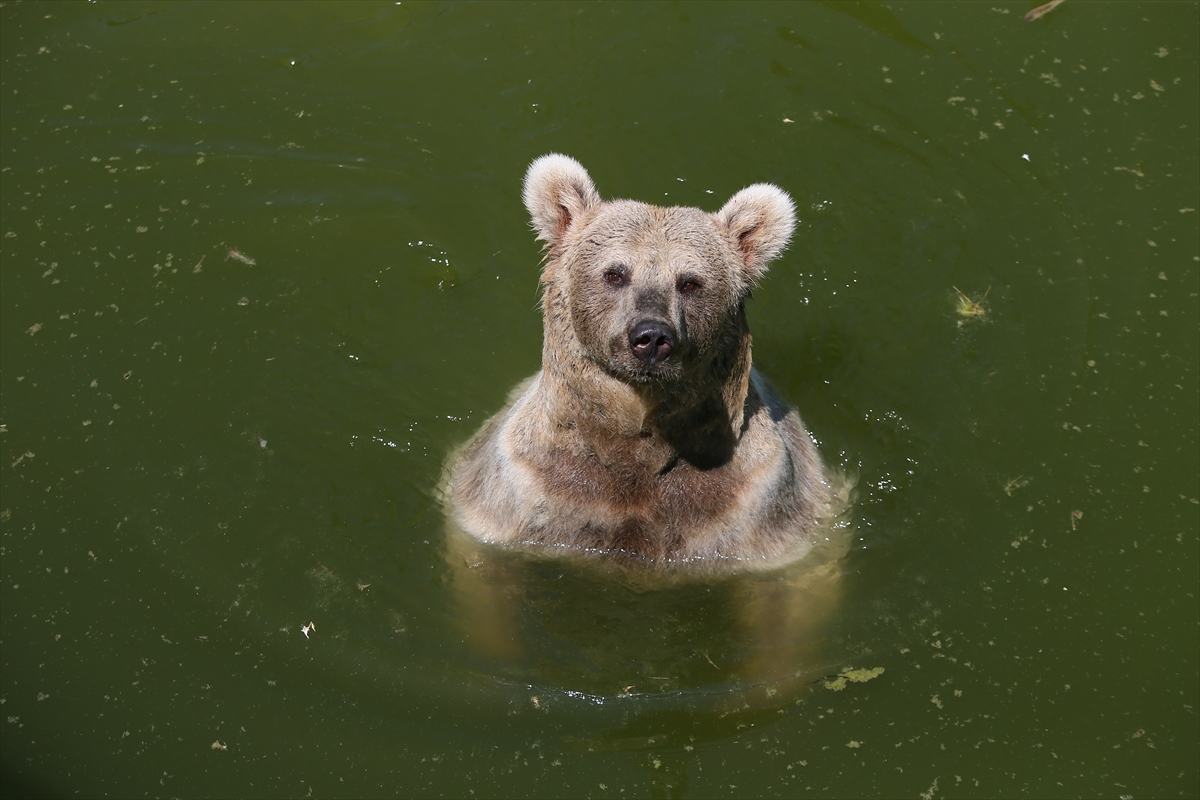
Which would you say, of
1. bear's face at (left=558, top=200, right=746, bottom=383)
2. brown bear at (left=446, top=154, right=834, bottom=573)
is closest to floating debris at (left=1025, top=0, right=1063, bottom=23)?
brown bear at (left=446, top=154, right=834, bottom=573)

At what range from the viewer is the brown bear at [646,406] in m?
4.51

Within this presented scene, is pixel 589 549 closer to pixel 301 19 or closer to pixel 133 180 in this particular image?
pixel 133 180

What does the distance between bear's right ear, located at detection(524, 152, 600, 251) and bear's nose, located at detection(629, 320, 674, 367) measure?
95cm

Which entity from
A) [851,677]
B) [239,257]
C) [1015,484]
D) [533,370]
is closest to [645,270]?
[851,677]

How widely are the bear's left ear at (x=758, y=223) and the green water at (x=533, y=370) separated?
1.73m

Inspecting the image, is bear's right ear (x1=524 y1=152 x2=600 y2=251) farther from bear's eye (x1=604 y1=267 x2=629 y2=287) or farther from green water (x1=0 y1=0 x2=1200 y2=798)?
green water (x1=0 y1=0 x2=1200 y2=798)

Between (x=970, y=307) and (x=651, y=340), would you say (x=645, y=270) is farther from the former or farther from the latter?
(x=970, y=307)

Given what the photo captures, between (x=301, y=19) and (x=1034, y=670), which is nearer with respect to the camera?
(x=1034, y=670)

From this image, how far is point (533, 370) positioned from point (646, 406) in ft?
6.91

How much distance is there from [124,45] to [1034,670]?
753cm

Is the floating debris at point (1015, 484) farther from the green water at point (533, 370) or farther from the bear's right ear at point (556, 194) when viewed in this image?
the bear's right ear at point (556, 194)

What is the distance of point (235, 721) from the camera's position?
16.3 ft

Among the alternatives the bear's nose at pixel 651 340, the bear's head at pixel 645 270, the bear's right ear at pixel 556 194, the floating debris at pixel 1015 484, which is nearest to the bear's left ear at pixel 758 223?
the bear's head at pixel 645 270

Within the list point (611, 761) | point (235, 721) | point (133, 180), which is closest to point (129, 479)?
point (235, 721)
